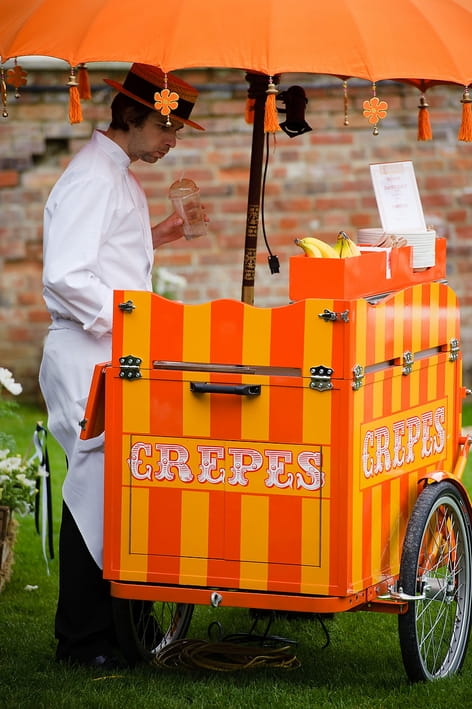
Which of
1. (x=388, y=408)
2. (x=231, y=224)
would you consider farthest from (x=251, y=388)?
(x=231, y=224)

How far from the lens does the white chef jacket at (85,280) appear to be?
154 inches

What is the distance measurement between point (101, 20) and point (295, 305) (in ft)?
3.13

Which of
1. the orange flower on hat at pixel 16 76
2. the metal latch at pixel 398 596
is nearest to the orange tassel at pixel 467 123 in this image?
the metal latch at pixel 398 596

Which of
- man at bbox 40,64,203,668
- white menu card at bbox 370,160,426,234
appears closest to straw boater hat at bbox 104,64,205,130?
man at bbox 40,64,203,668

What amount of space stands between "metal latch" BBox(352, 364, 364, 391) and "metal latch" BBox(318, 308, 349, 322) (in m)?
0.13

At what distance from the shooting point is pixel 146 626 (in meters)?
4.22

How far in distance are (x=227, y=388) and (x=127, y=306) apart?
1.15ft

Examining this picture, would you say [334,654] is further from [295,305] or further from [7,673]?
[295,305]

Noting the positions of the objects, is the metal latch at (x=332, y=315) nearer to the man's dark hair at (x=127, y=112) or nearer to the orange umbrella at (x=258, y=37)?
the orange umbrella at (x=258, y=37)

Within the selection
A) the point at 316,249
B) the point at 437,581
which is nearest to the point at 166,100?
the point at 316,249

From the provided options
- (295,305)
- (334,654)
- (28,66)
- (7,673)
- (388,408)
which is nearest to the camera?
(295,305)

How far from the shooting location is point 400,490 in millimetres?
3924

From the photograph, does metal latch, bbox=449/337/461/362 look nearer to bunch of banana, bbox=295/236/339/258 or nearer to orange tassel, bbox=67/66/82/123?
bunch of banana, bbox=295/236/339/258

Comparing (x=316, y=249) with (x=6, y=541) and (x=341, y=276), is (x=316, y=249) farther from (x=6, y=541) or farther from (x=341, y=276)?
(x=6, y=541)
